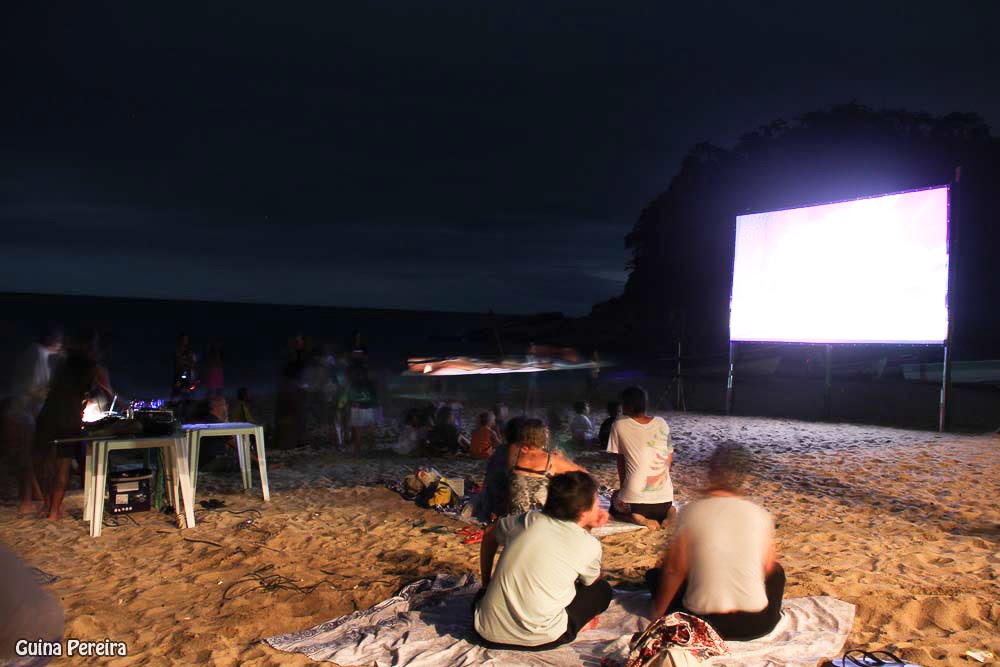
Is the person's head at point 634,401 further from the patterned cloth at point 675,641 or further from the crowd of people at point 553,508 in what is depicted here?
the patterned cloth at point 675,641

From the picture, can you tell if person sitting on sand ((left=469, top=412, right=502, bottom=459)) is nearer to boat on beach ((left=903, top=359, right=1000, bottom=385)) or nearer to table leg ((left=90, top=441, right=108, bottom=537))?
table leg ((left=90, top=441, right=108, bottom=537))

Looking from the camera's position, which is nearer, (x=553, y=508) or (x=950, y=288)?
(x=553, y=508)

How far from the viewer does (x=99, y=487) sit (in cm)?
527

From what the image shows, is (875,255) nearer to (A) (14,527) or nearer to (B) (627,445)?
(B) (627,445)

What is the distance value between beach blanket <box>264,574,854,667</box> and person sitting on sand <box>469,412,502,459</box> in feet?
15.2

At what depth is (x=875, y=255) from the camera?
11055mm

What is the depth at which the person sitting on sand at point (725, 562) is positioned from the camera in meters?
3.16

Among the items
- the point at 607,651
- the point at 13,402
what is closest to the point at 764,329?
the point at 607,651

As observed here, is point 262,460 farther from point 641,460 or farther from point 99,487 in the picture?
point 641,460

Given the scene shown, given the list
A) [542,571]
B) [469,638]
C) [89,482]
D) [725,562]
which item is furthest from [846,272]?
[89,482]

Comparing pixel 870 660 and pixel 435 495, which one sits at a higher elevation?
pixel 870 660

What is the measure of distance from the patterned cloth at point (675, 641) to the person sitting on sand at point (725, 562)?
32 centimetres

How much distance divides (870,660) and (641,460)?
237cm

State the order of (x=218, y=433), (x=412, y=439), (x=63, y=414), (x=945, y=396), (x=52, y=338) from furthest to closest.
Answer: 1. (x=945, y=396)
2. (x=412, y=439)
3. (x=218, y=433)
4. (x=52, y=338)
5. (x=63, y=414)
